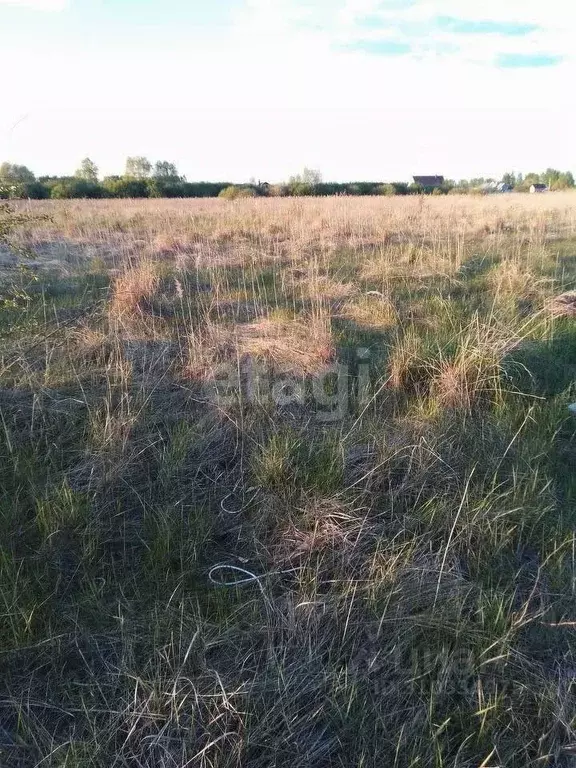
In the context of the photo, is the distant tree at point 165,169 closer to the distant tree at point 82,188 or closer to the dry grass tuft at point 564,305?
the distant tree at point 82,188

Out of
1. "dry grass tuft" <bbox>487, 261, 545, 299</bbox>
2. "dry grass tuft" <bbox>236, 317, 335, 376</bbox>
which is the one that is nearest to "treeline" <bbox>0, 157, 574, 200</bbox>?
"dry grass tuft" <bbox>487, 261, 545, 299</bbox>

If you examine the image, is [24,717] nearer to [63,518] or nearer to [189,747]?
[189,747]

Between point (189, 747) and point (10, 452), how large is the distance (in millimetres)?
1656

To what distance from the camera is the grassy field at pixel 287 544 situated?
5.11 feet

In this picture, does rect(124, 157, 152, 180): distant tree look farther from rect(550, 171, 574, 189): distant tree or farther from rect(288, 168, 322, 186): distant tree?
rect(550, 171, 574, 189): distant tree

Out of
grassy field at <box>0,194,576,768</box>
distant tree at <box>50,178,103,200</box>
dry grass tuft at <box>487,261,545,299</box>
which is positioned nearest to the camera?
grassy field at <box>0,194,576,768</box>

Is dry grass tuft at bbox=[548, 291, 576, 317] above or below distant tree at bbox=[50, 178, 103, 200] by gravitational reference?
below

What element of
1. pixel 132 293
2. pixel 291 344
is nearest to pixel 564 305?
pixel 291 344

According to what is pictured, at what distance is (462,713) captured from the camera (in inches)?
61.7

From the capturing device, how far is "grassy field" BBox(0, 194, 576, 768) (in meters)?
1.56

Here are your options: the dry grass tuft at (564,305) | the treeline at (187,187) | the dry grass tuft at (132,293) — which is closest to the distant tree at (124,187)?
the treeline at (187,187)

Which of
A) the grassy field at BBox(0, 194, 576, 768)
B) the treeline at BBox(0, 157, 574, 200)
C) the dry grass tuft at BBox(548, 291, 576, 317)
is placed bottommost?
the grassy field at BBox(0, 194, 576, 768)

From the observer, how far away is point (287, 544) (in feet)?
7.27

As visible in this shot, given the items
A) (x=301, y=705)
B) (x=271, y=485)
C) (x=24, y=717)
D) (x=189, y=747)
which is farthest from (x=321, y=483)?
(x=24, y=717)
